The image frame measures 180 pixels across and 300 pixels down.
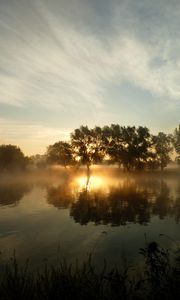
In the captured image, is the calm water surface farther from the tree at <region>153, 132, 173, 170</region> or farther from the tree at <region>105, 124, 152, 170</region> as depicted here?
the tree at <region>153, 132, 173, 170</region>

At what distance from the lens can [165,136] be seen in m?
165

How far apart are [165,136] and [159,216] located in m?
136

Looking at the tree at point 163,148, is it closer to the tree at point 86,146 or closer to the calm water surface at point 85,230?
the tree at point 86,146

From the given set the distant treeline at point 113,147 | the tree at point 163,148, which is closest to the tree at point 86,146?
the distant treeline at point 113,147

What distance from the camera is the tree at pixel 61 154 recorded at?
13550 centimetres

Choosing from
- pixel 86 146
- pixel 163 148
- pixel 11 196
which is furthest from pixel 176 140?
pixel 11 196

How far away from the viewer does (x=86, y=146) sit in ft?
440

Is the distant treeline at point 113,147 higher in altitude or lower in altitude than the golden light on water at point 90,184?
higher

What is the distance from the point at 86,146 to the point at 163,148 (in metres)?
50.8

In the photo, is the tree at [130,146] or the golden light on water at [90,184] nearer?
the golden light on water at [90,184]

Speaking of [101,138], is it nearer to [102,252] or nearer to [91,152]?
[91,152]

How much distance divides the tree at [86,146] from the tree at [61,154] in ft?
10.6

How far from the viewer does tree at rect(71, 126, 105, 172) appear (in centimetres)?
13250

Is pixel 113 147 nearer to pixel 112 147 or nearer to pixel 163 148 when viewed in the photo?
pixel 112 147
